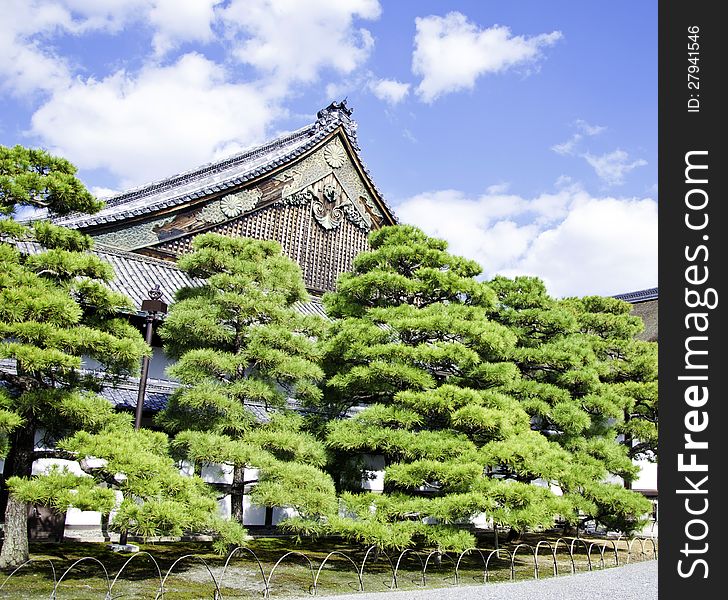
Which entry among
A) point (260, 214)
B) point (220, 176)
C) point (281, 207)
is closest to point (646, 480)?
point (281, 207)

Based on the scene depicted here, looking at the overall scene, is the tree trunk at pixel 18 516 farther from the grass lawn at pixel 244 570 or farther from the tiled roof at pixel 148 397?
the tiled roof at pixel 148 397

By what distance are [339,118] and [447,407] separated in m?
12.8

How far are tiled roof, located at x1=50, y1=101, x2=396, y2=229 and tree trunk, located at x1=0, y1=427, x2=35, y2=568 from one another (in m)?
7.54

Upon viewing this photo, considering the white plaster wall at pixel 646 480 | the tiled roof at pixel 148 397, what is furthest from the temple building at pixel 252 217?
the white plaster wall at pixel 646 480

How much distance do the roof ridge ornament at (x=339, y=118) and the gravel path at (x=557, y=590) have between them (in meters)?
14.4

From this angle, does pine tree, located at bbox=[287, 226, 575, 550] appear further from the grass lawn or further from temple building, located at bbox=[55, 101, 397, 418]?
temple building, located at bbox=[55, 101, 397, 418]

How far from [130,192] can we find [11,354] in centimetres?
1441

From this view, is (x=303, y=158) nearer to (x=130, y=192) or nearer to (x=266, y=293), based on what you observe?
(x=130, y=192)

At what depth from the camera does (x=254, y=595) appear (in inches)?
297

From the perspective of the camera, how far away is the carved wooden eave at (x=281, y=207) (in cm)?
1591

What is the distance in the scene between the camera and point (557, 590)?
328 inches

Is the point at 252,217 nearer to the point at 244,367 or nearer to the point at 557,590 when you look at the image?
the point at 244,367

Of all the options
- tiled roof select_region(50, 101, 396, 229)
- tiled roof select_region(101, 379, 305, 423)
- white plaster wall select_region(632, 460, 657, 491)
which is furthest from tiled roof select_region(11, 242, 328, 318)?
white plaster wall select_region(632, 460, 657, 491)
